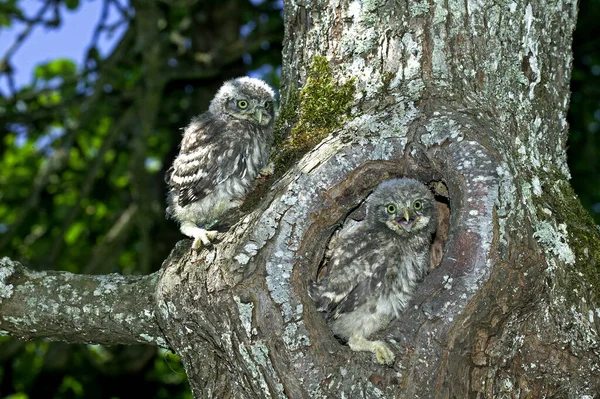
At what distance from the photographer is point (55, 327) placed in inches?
156

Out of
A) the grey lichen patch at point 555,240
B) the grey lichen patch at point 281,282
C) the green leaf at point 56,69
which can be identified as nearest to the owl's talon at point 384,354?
the grey lichen patch at point 281,282

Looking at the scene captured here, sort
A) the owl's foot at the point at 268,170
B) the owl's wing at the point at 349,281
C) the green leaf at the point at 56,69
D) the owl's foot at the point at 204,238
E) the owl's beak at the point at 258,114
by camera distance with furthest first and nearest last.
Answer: the green leaf at the point at 56,69, the owl's beak at the point at 258,114, the owl's foot at the point at 268,170, the owl's wing at the point at 349,281, the owl's foot at the point at 204,238

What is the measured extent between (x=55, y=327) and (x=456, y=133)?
7.53 feet

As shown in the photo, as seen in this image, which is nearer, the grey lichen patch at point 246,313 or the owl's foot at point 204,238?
the grey lichen patch at point 246,313

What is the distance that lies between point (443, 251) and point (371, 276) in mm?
393

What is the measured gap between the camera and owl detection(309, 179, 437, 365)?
12.3 ft

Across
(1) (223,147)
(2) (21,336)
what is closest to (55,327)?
(2) (21,336)

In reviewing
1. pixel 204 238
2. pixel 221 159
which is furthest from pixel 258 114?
pixel 204 238

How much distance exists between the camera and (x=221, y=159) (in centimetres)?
459

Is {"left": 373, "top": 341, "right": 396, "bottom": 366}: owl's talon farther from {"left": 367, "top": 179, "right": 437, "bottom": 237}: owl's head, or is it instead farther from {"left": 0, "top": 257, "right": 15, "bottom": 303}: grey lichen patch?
{"left": 0, "top": 257, "right": 15, "bottom": 303}: grey lichen patch

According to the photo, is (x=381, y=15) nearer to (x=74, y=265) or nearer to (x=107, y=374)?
(x=107, y=374)

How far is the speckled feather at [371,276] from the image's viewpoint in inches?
147

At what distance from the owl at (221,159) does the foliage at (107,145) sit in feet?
4.95

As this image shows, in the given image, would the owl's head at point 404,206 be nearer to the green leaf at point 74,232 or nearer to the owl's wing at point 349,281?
the owl's wing at point 349,281
